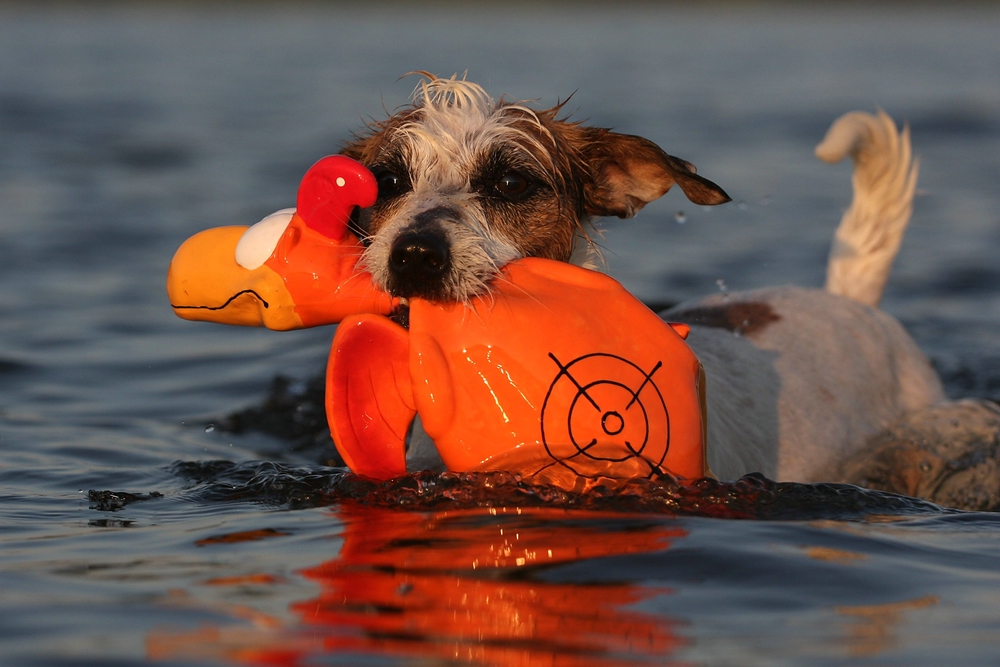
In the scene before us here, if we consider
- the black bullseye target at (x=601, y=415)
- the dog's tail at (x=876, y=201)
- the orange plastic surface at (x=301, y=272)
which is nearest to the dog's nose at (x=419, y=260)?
the orange plastic surface at (x=301, y=272)

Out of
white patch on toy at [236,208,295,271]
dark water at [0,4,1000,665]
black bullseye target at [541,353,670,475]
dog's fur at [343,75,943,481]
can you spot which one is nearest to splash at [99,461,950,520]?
dark water at [0,4,1000,665]

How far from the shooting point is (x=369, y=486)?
15.4 feet

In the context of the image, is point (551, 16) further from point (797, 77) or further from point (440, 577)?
point (440, 577)

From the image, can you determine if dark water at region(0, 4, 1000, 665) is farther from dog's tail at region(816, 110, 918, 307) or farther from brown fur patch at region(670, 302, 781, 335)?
brown fur patch at region(670, 302, 781, 335)

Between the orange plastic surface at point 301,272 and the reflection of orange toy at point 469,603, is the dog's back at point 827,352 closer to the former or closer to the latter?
the reflection of orange toy at point 469,603

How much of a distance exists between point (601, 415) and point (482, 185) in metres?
1.30

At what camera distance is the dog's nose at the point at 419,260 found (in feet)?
14.3

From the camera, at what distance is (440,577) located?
3695mm

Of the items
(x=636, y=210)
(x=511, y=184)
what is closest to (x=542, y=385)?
(x=511, y=184)

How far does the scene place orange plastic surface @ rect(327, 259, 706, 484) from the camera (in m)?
4.25

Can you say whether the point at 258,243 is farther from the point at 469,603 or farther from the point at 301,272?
the point at 469,603

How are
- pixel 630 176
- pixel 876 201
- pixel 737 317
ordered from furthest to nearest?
1. pixel 876 201
2. pixel 737 317
3. pixel 630 176

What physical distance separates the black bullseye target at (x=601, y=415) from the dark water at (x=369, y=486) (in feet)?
0.61

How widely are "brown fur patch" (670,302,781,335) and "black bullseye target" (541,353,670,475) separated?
2.42 metres
